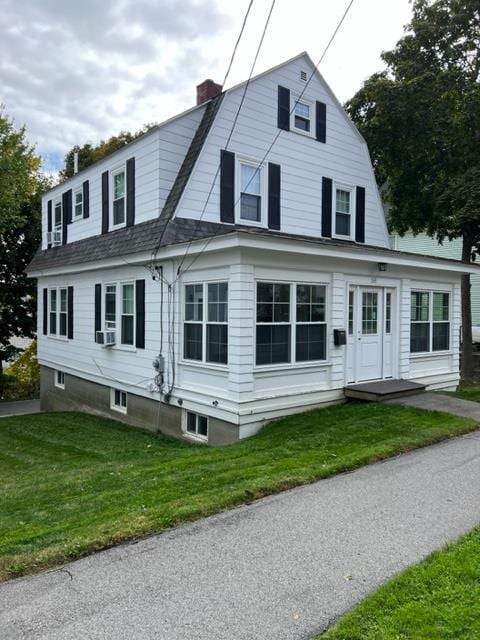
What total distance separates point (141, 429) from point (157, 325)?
2.55m

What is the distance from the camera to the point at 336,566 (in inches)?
144

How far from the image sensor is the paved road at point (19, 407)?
17.7 meters

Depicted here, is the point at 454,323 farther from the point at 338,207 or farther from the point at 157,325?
the point at 157,325

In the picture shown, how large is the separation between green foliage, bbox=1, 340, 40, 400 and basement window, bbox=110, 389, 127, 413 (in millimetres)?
11756

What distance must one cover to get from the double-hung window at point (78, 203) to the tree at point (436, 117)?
9.58 m

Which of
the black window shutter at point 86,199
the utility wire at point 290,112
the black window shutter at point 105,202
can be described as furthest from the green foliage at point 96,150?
the utility wire at point 290,112

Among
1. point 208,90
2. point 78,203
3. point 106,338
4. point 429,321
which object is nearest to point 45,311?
point 78,203

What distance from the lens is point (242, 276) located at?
315 inches

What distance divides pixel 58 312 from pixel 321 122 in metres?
9.61

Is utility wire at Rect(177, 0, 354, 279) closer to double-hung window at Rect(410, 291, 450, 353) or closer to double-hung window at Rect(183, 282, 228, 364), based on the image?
double-hung window at Rect(183, 282, 228, 364)

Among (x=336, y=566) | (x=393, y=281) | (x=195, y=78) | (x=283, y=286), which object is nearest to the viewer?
(x=336, y=566)

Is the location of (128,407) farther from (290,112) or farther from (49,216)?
(290,112)

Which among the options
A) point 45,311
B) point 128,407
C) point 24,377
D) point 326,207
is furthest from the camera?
point 24,377

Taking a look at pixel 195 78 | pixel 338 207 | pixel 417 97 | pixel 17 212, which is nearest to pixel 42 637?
pixel 338 207
